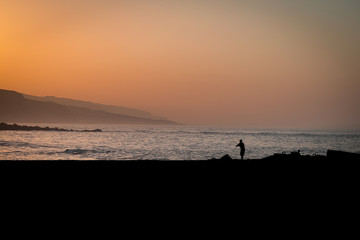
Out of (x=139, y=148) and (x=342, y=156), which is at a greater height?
(x=342, y=156)

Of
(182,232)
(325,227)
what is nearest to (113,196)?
(182,232)

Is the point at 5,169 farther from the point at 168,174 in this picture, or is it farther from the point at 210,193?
the point at 210,193

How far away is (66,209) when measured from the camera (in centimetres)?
810

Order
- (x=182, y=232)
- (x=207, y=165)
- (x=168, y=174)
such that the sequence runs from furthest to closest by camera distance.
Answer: (x=207, y=165), (x=168, y=174), (x=182, y=232)

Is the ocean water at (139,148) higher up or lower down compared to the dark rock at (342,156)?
lower down

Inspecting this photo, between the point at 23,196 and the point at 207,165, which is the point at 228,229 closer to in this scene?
the point at 23,196

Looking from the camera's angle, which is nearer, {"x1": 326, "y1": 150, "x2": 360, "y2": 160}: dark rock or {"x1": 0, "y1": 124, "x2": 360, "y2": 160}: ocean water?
{"x1": 326, "y1": 150, "x2": 360, "y2": 160}: dark rock

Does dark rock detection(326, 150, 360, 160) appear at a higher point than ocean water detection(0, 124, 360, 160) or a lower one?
higher

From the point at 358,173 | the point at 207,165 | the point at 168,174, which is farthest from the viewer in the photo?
the point at 207,165

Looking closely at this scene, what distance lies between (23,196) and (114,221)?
3694 mm

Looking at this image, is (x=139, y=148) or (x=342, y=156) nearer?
(x=342, y=156)

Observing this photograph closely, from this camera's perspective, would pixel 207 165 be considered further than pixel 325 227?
Yes

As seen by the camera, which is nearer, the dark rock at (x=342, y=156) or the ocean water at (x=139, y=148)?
the dark rock at (x=342, y=156)

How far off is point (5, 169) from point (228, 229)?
33.5 ft
